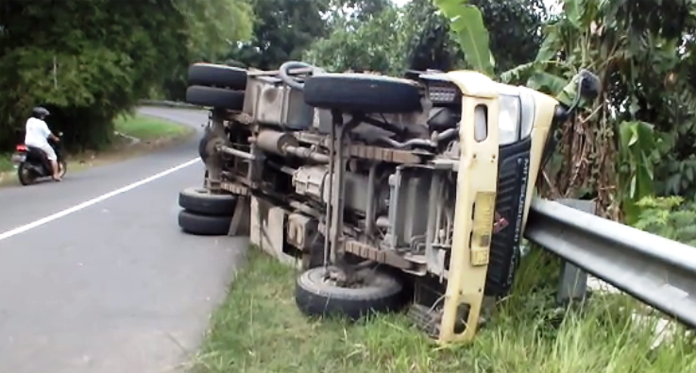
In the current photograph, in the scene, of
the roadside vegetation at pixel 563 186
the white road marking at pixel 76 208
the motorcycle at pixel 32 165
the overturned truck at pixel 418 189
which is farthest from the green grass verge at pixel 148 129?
the overturned truck at pixel 418 189

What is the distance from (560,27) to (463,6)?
3.48 feet

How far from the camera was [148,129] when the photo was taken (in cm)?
3503

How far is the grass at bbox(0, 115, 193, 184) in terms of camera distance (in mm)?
20492

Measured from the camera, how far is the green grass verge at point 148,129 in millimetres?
32494

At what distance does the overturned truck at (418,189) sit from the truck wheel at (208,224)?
7.25 ft

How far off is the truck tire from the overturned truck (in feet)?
7.25

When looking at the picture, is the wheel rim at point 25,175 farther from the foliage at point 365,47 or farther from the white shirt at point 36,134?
the foliage at point 365,47

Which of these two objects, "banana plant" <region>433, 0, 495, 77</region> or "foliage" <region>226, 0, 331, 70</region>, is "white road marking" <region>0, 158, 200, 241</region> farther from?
"foliage" <region>226, 0, 331, 70</region>

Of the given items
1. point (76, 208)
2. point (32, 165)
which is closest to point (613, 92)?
point (76, 208)

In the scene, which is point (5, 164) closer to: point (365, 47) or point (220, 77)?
point (365, 47)

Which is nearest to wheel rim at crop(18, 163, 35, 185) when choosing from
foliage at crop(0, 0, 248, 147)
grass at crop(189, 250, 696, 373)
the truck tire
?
foliage at crop(0, 0, 248, 147)

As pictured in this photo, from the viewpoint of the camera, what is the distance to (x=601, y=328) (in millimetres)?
4262

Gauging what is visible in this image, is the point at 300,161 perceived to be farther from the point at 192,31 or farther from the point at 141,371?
the point at 192,31

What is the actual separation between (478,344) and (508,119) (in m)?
1.26
